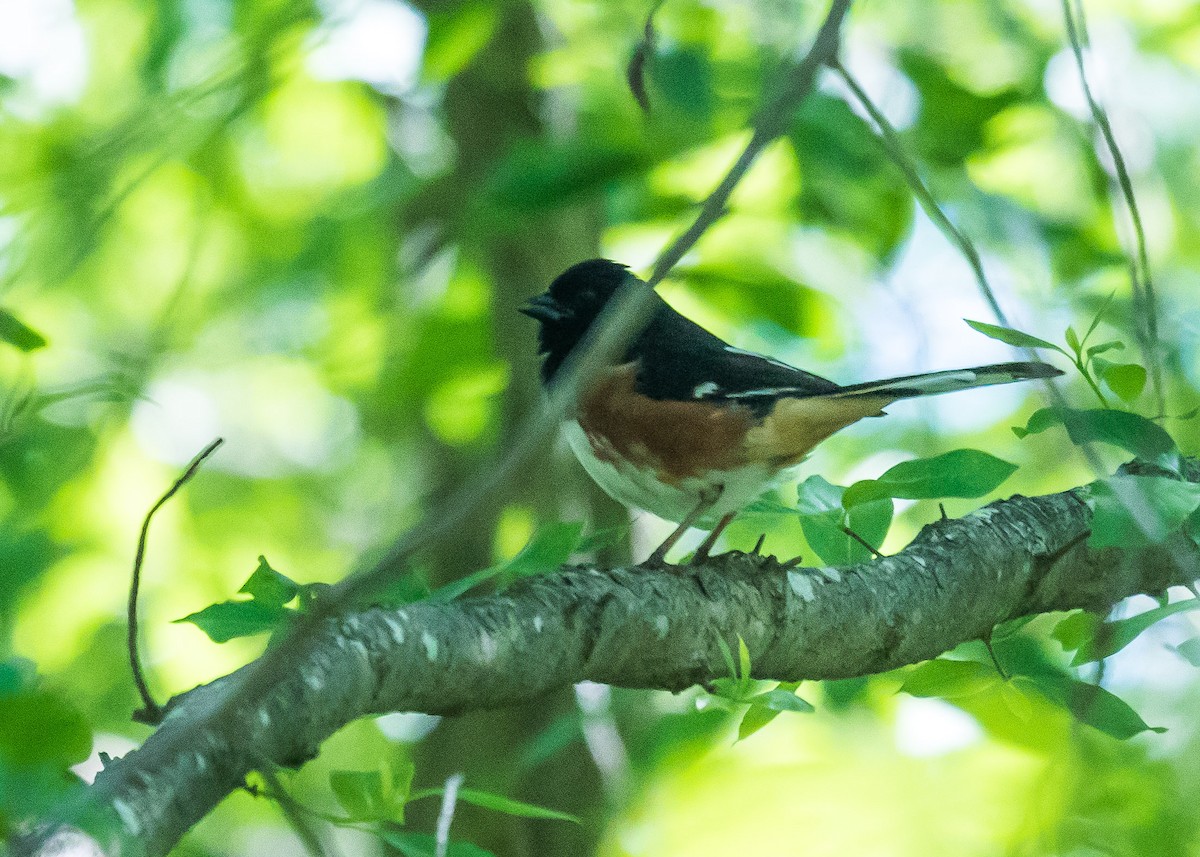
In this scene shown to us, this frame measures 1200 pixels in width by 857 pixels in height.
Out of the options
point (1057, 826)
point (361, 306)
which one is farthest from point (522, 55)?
point (1057, 826)

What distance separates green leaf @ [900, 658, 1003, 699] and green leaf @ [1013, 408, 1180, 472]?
375 mm

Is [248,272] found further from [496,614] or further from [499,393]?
[496,614]

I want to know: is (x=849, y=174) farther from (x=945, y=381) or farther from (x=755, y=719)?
(x=755, y=719)

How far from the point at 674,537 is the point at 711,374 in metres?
0.61

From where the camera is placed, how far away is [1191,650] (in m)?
1.46

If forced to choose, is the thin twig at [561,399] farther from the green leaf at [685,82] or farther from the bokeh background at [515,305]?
the green leaf at [685,82]

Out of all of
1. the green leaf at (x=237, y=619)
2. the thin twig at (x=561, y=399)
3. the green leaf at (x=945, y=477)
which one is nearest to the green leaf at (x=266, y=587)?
the green leaf at (x=237, y=619)

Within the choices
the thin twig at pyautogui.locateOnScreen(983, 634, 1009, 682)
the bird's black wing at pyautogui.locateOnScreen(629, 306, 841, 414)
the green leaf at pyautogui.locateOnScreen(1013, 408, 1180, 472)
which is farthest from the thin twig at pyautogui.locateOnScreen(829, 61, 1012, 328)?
the bird's black wing at pyautogui.locateOnScreen(629, 306, 841, 414)

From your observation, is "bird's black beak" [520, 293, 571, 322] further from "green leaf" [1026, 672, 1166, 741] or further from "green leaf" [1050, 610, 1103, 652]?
"green leaf" [1026, 672, 1166, 741]

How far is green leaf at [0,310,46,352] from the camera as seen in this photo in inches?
57.9

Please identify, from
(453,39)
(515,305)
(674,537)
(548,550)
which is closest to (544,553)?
(548,550)

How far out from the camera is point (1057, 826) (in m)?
1.52

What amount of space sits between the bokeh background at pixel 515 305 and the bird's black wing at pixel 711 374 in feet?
0.45

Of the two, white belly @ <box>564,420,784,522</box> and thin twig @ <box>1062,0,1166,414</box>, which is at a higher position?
thin twig @ <box>1062,0,1166,414</box>
